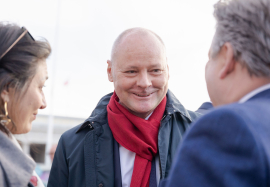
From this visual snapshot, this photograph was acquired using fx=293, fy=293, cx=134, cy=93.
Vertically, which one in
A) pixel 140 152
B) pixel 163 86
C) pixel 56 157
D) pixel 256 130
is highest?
pixel 256 130

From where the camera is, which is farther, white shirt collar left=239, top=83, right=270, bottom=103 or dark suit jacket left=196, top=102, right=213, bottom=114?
dark suit jacket left=196, top=102, right=213, bottom=114

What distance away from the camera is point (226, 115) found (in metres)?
0.94

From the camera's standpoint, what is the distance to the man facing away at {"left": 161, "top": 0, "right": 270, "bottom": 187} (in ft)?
2.93

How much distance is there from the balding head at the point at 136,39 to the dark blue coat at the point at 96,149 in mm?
531

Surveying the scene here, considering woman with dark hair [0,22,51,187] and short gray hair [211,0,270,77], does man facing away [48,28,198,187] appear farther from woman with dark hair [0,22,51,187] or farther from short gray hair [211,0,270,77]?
short gray hair [211,0,270,77]

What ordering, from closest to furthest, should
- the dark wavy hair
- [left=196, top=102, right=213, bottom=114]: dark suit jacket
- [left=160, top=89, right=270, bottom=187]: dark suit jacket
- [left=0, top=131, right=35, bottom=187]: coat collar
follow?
[left=160, top=89, right=270, bottom=187]: dark suit jacket → [left=0, top=131, right=35, bottom=187]: coat collar → the dark wavy hair → [left=196, top=102, right=213, bottom=114]: dark suit jacket

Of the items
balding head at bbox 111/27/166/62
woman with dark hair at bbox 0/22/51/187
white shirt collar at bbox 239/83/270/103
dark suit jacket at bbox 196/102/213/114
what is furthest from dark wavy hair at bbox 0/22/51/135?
dark suit jacket at bbox 196/102/213/114

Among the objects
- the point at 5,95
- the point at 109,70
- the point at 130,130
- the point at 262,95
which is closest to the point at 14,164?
the point at 5,95

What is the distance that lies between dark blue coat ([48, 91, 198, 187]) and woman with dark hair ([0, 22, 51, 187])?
63 cm

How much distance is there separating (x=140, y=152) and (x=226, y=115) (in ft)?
4.93

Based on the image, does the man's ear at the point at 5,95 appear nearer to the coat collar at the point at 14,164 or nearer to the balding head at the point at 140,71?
the coat collar at the point at 14,164

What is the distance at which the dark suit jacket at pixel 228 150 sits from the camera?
2.89 ft

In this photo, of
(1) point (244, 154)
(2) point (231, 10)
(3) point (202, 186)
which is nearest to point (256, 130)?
(1) point (244, 154)

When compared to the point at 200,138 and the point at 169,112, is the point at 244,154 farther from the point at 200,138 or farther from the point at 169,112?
the point at 169,112
